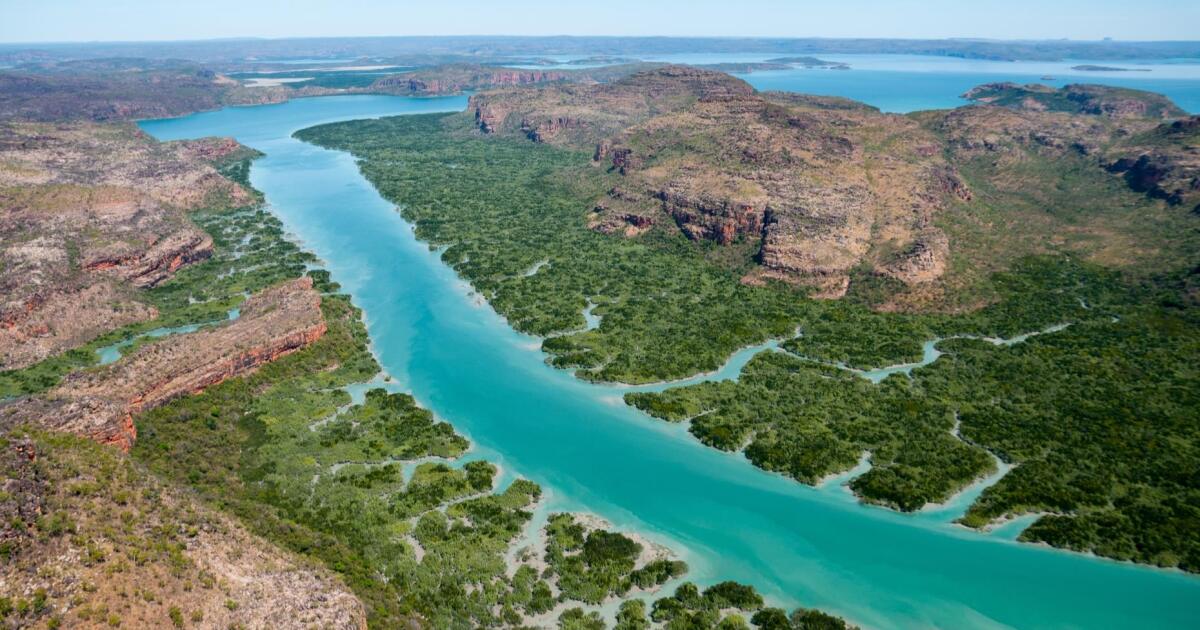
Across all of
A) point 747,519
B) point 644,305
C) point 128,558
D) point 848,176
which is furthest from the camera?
point 848,176

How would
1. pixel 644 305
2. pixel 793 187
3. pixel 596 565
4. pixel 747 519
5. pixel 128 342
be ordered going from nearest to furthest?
1. pixel 596 565
2. pixel 747 519
3. pixel 128 342
4. pixel 644 305
5. pixel 793 187

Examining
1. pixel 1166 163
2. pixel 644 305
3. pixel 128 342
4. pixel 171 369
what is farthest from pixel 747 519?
pixel 1166 163

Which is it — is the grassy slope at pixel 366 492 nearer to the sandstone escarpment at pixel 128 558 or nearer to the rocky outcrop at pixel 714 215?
the sandstone escarpment at pixel 128 558

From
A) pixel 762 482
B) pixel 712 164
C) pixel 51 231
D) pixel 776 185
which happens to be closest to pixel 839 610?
pixel 762 482

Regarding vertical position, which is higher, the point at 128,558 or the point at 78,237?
the point at 78,237

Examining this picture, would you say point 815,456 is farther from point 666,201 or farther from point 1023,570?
point 666,201

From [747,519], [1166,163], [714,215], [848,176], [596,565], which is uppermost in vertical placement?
[1166,163]

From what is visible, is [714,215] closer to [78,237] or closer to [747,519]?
[747,519]

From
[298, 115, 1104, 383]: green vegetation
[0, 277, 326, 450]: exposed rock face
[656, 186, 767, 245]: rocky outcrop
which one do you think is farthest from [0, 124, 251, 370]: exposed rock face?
[656, 186, 767, 245]: rocky outcrop
